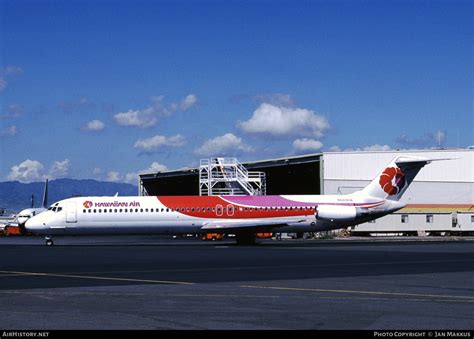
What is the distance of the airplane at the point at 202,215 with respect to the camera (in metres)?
56.0

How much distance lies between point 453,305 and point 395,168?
153 feet

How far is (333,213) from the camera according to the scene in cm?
5822

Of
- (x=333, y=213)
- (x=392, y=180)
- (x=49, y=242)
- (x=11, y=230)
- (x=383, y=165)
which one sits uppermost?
(x=383, y=165)

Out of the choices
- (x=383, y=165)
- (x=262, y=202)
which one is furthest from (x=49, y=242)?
(x=383, y=165)

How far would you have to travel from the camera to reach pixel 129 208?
56000 mm

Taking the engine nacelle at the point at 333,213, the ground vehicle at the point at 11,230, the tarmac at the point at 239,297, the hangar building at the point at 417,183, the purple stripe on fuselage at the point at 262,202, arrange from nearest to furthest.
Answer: the tarmac at the point at 239,297 → the engine nacelle at the point at 333,213 → the purple stripe on fuselage at the point at 262,202 → the hangar building at the point at 417,183 → the ground vehicle at the point at 11,230

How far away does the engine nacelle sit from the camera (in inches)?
2285

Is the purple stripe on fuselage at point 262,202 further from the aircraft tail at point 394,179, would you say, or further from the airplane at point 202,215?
the aircraft tail at point 394,179

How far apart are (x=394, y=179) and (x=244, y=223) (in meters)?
13.0

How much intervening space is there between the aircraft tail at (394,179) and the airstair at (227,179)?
26.6m

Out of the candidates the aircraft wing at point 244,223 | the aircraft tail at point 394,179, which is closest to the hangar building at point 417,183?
the aircraft tail at point 394,179

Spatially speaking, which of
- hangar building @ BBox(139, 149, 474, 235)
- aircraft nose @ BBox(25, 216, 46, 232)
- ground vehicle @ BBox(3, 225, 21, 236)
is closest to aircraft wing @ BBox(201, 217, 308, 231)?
aircraft nose @ BBox(25, 216, 46, 232)

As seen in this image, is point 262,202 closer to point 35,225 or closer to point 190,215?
point 190,215

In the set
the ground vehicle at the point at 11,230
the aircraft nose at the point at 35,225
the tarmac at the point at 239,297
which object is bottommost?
the tarmac at the point at 239,297
